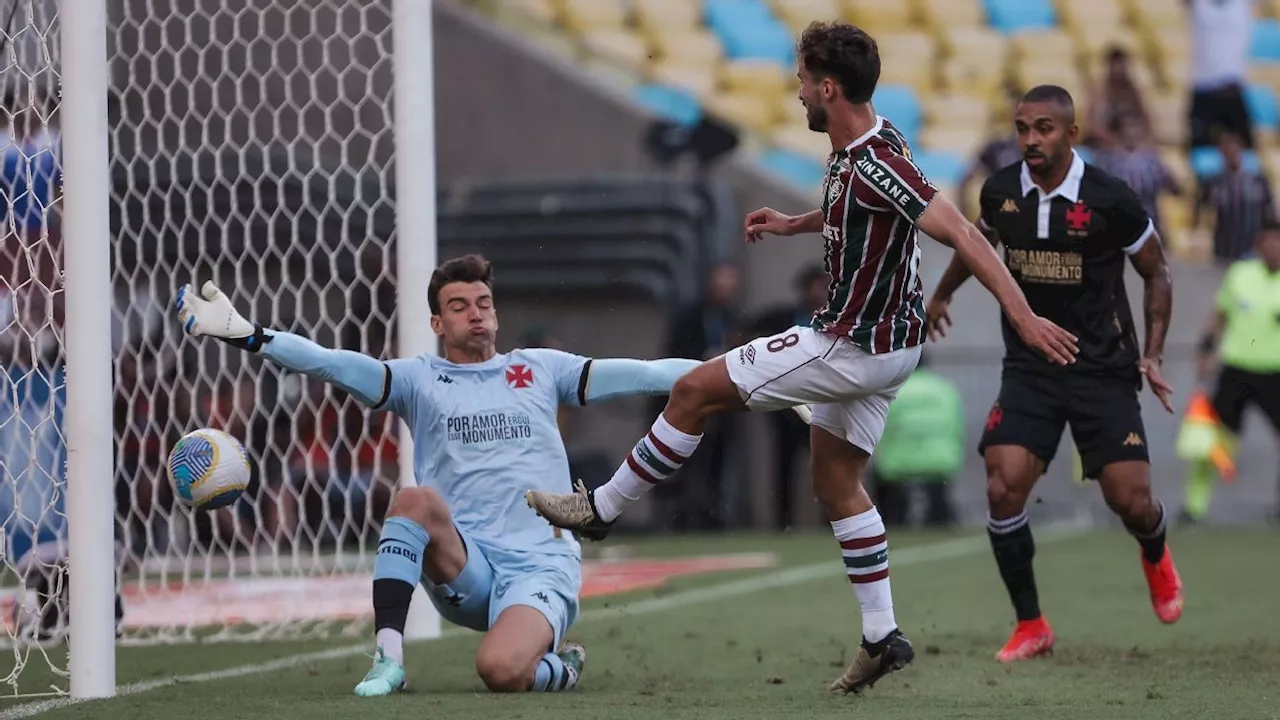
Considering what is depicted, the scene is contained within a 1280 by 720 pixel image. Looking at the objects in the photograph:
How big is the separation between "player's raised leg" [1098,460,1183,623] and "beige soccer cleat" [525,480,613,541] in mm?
2383

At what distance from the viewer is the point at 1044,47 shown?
20516 mm

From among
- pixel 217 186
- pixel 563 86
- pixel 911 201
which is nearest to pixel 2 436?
pixel 217 186

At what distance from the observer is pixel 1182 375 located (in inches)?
658

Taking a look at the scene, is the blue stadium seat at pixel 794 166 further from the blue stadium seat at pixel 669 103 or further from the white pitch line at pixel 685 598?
the white pitch line at pixel 685 598

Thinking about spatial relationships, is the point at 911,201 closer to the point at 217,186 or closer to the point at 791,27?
the point at 217,186

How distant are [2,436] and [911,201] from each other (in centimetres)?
572

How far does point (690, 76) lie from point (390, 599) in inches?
541

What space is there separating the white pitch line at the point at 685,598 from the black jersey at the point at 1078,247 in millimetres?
3069

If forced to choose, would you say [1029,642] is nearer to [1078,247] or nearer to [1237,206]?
[1078,247]

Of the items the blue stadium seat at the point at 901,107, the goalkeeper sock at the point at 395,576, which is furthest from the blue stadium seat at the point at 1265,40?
the goalkeeper sock at the point at 395,576

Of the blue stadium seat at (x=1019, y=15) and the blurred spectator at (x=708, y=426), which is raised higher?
the blue stadium seat at (x=1019, y=15)

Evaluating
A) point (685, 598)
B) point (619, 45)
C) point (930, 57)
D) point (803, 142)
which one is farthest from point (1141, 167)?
point (685, 598)

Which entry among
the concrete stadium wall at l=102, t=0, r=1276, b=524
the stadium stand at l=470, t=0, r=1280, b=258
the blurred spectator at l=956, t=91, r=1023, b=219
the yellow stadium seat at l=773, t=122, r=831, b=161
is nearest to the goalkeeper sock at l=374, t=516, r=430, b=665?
the concrete stadium wall at l=102, t=0, r=1276, b=524

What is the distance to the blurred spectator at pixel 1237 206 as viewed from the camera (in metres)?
17.4
